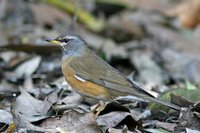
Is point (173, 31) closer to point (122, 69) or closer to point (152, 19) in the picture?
point (152, 19)

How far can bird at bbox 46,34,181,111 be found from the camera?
7075 mm

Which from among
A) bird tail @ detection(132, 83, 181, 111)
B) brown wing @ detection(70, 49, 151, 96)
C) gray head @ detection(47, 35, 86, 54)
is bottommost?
bird tail @ detection(132, 83, 181, 111)

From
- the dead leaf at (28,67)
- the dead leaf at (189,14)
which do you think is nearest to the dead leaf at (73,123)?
the dead leaf at (28,67)

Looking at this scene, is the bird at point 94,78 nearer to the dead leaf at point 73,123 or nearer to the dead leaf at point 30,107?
the dead leaf at point 30,107

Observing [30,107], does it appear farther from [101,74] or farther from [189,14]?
[189,14]

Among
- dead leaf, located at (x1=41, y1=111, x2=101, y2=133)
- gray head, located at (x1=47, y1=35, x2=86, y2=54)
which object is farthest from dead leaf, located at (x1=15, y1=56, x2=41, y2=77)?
dead leaf, located at (x1=41, y1=111, x2=101, y2=133)

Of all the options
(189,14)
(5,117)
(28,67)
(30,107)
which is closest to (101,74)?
(30,107)

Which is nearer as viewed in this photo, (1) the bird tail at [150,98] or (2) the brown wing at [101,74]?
(1) the bird tail at [150,98]

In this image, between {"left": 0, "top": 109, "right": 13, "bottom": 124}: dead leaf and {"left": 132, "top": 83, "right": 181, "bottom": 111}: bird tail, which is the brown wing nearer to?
{"left": 132, "top": 83, "right": 181, "bottom": 111}: bird tail

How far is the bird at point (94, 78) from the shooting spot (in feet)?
23.2

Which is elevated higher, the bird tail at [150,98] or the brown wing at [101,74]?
the brown wing at [101,74]

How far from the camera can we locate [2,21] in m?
11.7

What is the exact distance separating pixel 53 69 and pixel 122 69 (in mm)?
1657

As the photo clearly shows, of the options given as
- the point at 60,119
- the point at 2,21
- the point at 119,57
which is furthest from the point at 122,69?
the point at 60,119
